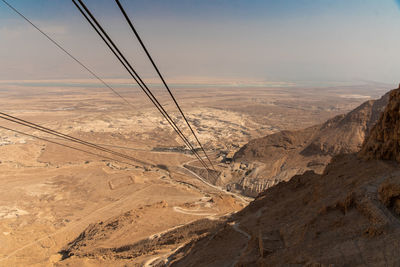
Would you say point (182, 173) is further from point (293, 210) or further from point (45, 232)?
point (293, 210)

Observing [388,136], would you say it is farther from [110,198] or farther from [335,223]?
[110,198]

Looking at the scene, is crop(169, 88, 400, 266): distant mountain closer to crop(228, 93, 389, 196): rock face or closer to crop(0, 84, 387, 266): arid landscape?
crop(0, 84, 387, 266): arid landscape

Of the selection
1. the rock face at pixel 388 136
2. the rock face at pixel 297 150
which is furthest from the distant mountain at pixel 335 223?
the rock face at pixel 297 150

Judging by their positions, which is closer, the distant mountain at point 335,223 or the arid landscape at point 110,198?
the distant mountain at point 335,223

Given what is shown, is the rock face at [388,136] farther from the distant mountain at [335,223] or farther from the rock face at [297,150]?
the rock face at [297,150]

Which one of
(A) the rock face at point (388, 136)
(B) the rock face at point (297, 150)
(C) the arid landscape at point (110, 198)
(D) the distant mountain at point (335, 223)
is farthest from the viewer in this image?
(B) the rock face at point (297, 150)

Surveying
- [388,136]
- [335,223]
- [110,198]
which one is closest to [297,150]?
[388,136]

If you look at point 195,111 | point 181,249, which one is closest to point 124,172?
point 181,249
